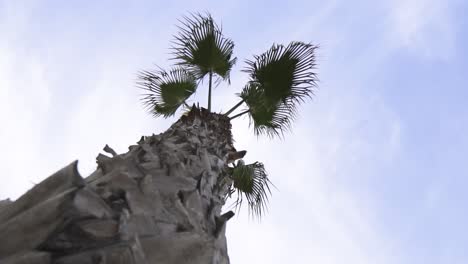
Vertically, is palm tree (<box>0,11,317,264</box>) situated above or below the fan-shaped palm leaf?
below

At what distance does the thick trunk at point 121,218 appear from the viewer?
6.89 ft

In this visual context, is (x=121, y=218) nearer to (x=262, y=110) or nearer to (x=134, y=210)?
(x=134, y=210)

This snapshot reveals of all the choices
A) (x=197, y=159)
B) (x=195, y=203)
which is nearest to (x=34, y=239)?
(x=195, y=203)

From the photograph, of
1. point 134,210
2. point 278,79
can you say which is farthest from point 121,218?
point 278,79

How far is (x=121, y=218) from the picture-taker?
Result: 2.29 m

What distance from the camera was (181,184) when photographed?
307 centimetres

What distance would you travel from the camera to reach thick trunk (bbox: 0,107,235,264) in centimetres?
210

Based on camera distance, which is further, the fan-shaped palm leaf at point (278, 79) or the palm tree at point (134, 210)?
the fan-shaped palm leaf at point (278, 79)

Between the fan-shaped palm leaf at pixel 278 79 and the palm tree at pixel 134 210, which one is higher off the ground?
the fan-shaped palm leaf at pixel 278 79

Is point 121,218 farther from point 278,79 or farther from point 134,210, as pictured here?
point 278,79

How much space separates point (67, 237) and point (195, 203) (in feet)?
3.07

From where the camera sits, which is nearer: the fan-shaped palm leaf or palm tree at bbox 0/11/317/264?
palm tree at bbox 0/11/317/264

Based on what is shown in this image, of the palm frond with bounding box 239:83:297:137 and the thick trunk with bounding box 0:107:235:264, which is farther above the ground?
the palm frond with bounding box 239:83:297:137

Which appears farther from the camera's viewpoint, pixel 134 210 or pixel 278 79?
pixel 278 79
